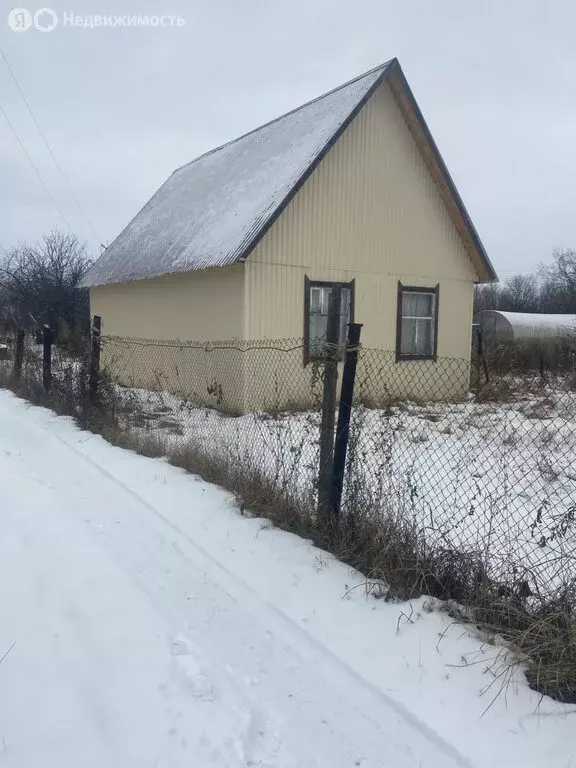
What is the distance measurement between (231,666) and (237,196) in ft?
37.3

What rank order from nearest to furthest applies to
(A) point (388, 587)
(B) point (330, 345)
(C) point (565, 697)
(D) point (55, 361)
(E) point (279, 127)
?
(C) point (565, 697) < (A) point (388, 587) < (B) point (330, 345) < (D) point (55, 361) < (E) point (279, 127)

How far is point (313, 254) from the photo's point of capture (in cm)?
1181

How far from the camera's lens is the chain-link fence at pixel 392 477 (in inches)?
136

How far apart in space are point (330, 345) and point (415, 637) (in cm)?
196

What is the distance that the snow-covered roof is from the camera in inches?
966

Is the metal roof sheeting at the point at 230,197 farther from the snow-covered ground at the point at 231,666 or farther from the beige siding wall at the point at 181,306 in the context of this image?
the snow-covered ground at the point at 231,666

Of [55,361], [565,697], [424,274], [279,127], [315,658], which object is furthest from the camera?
[279,127]

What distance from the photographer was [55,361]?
11.0m

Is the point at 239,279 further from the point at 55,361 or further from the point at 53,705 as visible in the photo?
the point at 53,705

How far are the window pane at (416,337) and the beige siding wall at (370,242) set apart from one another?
A: 0.31 meters

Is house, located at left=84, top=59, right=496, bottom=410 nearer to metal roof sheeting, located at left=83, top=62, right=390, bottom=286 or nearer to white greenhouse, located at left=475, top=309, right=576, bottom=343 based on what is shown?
metal roof sheeting, located at left=83, top=62, right=390, bottom=286

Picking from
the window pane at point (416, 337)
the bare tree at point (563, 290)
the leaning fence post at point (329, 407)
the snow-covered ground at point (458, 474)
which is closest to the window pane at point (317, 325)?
the window pane at point (416, 337)

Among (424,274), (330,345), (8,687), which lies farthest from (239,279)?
(8,687)

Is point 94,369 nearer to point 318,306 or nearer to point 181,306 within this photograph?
point 181,306
